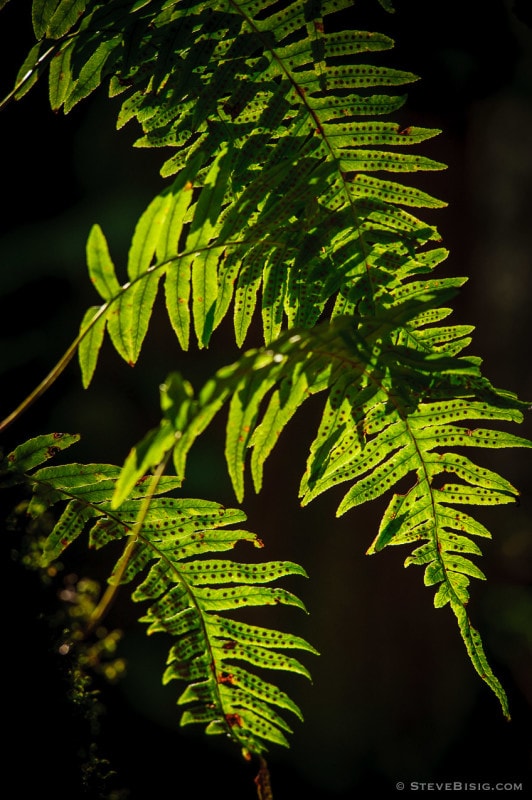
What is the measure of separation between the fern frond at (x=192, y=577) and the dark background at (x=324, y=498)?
5.14 feet

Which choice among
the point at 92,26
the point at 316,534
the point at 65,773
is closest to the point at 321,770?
the point at 316,534

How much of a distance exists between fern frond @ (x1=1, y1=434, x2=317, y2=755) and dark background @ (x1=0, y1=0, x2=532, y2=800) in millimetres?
1568

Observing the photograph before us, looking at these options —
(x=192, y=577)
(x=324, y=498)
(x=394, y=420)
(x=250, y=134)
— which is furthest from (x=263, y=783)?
(x=324, y=498)

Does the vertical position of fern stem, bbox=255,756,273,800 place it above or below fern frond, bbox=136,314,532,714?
below

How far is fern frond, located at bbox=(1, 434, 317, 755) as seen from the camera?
778mm

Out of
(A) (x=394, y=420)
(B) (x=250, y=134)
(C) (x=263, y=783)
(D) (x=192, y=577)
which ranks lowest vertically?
(C) (x=263, y=783)

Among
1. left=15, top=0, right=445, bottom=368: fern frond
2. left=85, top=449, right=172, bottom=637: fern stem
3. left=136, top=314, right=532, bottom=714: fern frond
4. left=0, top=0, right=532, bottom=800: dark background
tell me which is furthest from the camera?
left=0, top=0, right=532, bottom=800: dark background

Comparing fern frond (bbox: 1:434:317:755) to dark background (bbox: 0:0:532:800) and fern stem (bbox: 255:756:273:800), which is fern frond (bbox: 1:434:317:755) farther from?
dark background (bbox: 0:0:532:800)

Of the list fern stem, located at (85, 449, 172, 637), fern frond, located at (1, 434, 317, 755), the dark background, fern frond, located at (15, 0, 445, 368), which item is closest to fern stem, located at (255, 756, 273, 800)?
fern frond, located at (1, 434, 317, 755)

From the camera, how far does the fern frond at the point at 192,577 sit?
78cm

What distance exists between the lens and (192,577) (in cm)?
82

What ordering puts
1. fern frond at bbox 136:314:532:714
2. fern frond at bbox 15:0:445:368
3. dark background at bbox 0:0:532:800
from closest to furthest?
fern frond at bbox 136:314:532:714 → fern frond at bbox 15:0:445:368 → dark background at bbox 0:0:532:800

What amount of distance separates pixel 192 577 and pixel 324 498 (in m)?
1.83

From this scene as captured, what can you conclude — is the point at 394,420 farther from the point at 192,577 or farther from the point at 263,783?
the point at 263,783
